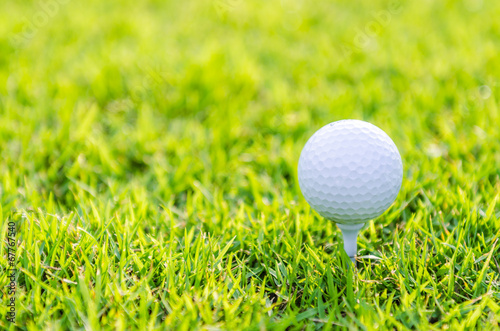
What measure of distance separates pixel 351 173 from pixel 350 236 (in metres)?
0.28

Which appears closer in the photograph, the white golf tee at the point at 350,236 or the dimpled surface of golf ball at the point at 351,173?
the dimpled surface of golf ball at the point at 351,173

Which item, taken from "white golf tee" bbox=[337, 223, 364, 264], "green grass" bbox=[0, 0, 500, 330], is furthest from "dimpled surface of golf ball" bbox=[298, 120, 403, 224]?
"green grass" bbox=[0, 0, 500, 330]

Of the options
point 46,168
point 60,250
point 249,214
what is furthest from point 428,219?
point 46,168

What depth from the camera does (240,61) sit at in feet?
12.5

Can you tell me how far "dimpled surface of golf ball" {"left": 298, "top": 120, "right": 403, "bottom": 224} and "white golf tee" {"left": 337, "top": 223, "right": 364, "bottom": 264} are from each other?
0.04 metres

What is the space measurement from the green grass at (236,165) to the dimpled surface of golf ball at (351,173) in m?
0.22

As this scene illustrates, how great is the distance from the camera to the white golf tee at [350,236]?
170 centimetres

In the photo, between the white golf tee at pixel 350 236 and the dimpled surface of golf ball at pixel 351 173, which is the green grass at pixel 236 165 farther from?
the dimpled surface of golf ball at pixel 351 173

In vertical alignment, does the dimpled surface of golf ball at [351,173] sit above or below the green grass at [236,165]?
above

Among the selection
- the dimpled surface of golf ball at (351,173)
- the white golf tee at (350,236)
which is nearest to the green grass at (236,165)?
the white golf tee at (350,236)

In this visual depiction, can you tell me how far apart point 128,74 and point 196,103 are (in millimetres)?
762

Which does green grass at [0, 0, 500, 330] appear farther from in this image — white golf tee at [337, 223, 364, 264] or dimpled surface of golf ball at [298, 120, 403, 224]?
dimpled surface of golf ball at [298, 120, 403, 224]

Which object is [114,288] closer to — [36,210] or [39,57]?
[36,210]

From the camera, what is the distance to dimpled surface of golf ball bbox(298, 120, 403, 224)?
1586 mm
